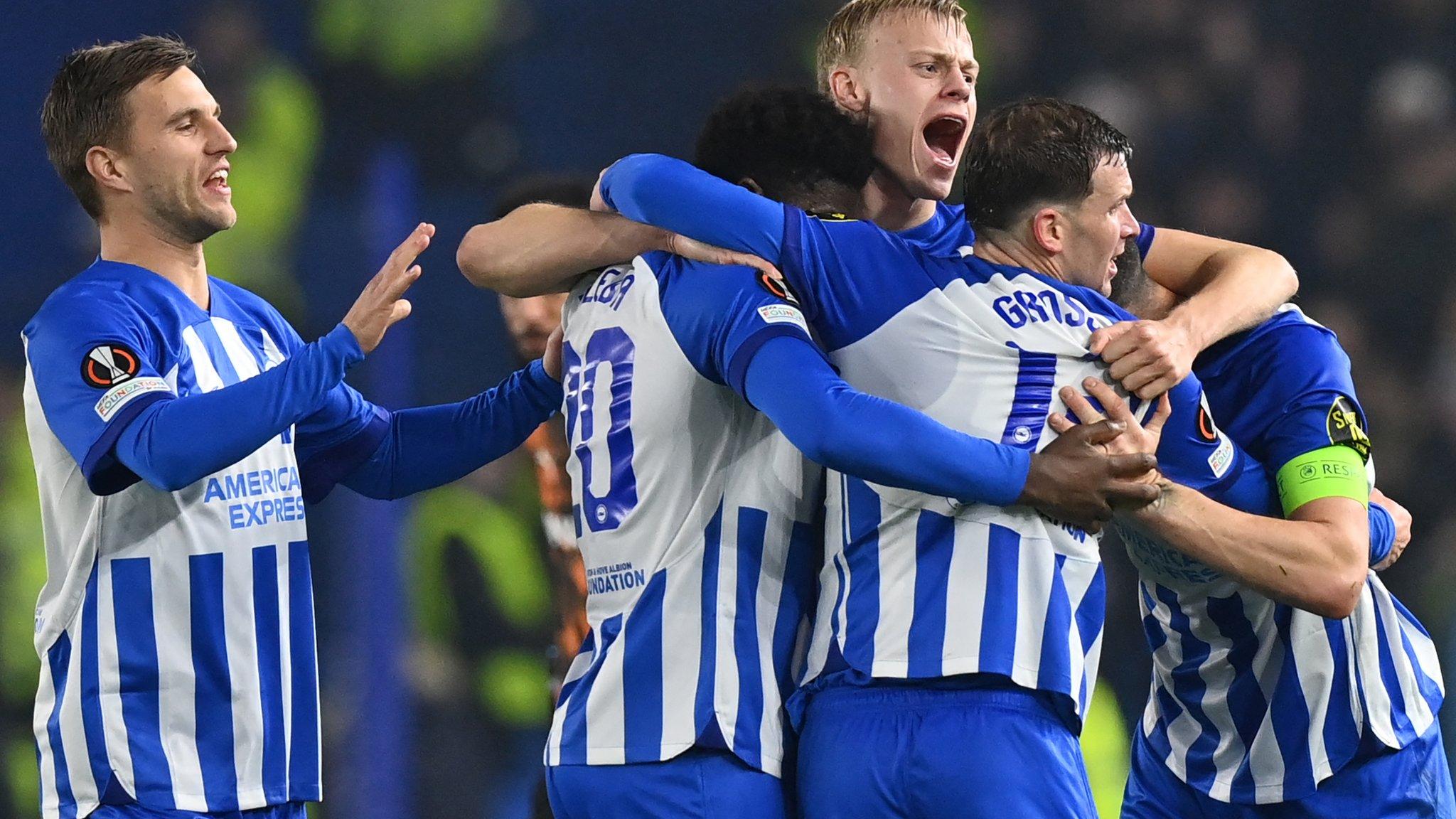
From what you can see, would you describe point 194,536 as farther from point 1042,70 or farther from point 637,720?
point 1042,70

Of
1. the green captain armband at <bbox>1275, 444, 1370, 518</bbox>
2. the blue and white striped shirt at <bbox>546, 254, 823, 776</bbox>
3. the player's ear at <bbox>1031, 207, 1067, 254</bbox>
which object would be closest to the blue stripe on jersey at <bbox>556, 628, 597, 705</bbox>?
the blue and white striped shirt at <bbox>546, 254, 823, 776</bbox>

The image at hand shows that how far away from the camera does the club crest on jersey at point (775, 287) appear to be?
7.31 ft

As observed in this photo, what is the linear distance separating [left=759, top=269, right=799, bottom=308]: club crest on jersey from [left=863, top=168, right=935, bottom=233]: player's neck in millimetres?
869

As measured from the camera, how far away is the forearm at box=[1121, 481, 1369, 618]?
2.29 m

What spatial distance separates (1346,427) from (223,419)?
1.85 meters

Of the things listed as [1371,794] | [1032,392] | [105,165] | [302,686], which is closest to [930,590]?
[1032,392]

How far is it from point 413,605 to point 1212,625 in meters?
3.07

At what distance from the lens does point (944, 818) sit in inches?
81.7

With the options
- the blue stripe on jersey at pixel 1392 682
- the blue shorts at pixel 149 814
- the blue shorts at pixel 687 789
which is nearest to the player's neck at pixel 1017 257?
the blue shorts at pixel 687 789

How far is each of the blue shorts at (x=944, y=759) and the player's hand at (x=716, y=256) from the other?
25.2 inches

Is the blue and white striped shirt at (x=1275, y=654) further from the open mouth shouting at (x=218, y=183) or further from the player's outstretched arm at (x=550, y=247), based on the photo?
the open mouth shouting at (x=218, y=183)

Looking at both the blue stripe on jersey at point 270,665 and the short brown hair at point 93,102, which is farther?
the short brown hair at point 93,102

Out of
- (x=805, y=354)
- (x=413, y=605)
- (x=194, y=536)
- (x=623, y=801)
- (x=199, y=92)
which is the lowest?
(x=413, y=605)

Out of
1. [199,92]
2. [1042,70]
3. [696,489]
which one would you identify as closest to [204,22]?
[199,92]
